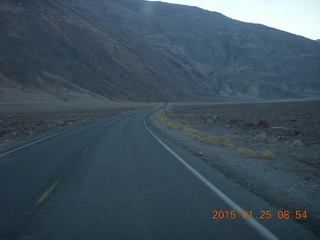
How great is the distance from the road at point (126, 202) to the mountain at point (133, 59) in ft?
225

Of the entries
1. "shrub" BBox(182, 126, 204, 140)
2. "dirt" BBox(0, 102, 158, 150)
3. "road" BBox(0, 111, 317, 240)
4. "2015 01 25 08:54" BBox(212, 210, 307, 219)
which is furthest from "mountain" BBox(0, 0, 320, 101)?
"2015 01 25 08:54" BBox(212, 210, 307, 219)

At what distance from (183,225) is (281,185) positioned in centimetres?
363

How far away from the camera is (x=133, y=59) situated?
124312 mm

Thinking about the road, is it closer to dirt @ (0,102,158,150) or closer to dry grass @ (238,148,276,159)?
dry grass @ (238,148,276,159)

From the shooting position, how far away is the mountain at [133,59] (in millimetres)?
85938

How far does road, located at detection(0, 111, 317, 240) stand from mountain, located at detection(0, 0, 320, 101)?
6844 cm

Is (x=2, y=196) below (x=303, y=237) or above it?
below

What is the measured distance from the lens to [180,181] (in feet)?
26.0

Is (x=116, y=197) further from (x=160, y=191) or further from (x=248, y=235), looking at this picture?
(x=248, y=235)

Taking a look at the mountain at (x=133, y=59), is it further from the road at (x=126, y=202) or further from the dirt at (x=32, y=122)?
the road at (x=126, y=202)

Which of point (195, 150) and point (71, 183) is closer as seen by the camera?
point (71, 183)

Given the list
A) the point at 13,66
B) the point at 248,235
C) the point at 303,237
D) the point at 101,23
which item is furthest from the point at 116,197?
the point at 101,23

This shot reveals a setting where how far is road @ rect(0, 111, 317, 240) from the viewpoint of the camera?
483 cm

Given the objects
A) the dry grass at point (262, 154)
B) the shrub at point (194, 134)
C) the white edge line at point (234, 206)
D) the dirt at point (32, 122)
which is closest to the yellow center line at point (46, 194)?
the white edge line at point (234, 206)
